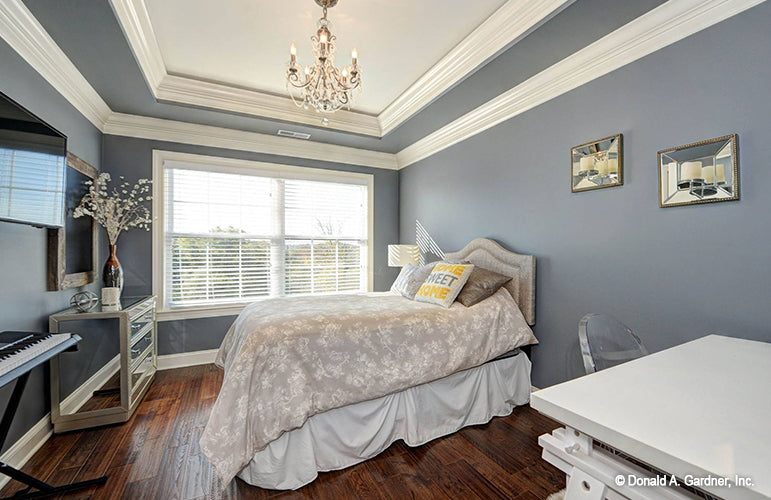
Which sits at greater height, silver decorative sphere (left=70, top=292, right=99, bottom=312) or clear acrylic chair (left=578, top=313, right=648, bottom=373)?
silver decorative sphere (left=70, top=292, right=99, bottom=312)

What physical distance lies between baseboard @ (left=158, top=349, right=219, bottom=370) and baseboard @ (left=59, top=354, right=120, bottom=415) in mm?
404

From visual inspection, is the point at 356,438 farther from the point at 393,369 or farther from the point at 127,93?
the point at 127,93

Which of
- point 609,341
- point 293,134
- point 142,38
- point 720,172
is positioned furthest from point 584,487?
point 293,134

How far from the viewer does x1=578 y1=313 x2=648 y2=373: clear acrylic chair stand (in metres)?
1.60

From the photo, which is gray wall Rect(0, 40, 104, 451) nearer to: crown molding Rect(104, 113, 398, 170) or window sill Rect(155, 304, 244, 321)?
crown molding Rect(104, 113, 398, 170)

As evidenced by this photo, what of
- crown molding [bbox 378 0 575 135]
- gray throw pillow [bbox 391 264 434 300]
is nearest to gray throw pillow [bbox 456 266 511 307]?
gray throw pillow [bbox 391 264 434 300]

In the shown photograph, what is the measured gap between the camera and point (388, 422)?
6.91 ft

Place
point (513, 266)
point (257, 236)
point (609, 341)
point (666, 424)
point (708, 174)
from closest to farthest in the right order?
point (666, 424)
point (609, 341)
point (708, 174)
point (513, 266)
point (257, 236)

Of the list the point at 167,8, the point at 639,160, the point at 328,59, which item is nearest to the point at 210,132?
the point at 167,8

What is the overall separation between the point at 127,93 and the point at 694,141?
425cm

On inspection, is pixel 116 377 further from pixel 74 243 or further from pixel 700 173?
pixel 700 173

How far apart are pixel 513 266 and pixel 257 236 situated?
293cm

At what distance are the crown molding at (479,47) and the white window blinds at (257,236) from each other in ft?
5.40

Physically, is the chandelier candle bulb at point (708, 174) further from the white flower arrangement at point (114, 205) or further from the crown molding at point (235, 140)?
the white flower arrangement at point (114, 205)
